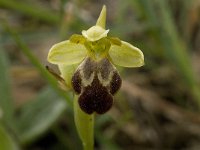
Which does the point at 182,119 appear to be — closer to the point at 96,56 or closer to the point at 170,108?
the point at 170,108

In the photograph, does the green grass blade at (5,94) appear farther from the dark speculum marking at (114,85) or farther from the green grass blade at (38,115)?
the dark speculum marking at (114,85)

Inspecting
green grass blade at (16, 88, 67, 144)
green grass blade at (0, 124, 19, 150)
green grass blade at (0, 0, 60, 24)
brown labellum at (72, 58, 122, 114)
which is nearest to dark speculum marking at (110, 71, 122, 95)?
brown labellum at (72, 58, 122, 114)

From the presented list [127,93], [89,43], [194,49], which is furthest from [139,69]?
[89,43]

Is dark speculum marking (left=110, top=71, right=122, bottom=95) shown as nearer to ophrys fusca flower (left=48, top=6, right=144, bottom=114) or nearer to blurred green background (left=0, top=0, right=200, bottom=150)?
ophrys fusca flower (left=48, top=6, right=144, bottom=114)

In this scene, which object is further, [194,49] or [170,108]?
[194,49]

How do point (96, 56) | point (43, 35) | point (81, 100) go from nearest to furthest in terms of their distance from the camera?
1. point (81, 100)
2. point (96, 56)
3. point (43, 35)

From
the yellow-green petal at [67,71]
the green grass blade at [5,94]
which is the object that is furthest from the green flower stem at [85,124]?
the green grass blade at [5,94]

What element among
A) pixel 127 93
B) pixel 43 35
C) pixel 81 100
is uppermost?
pixel 81 100
